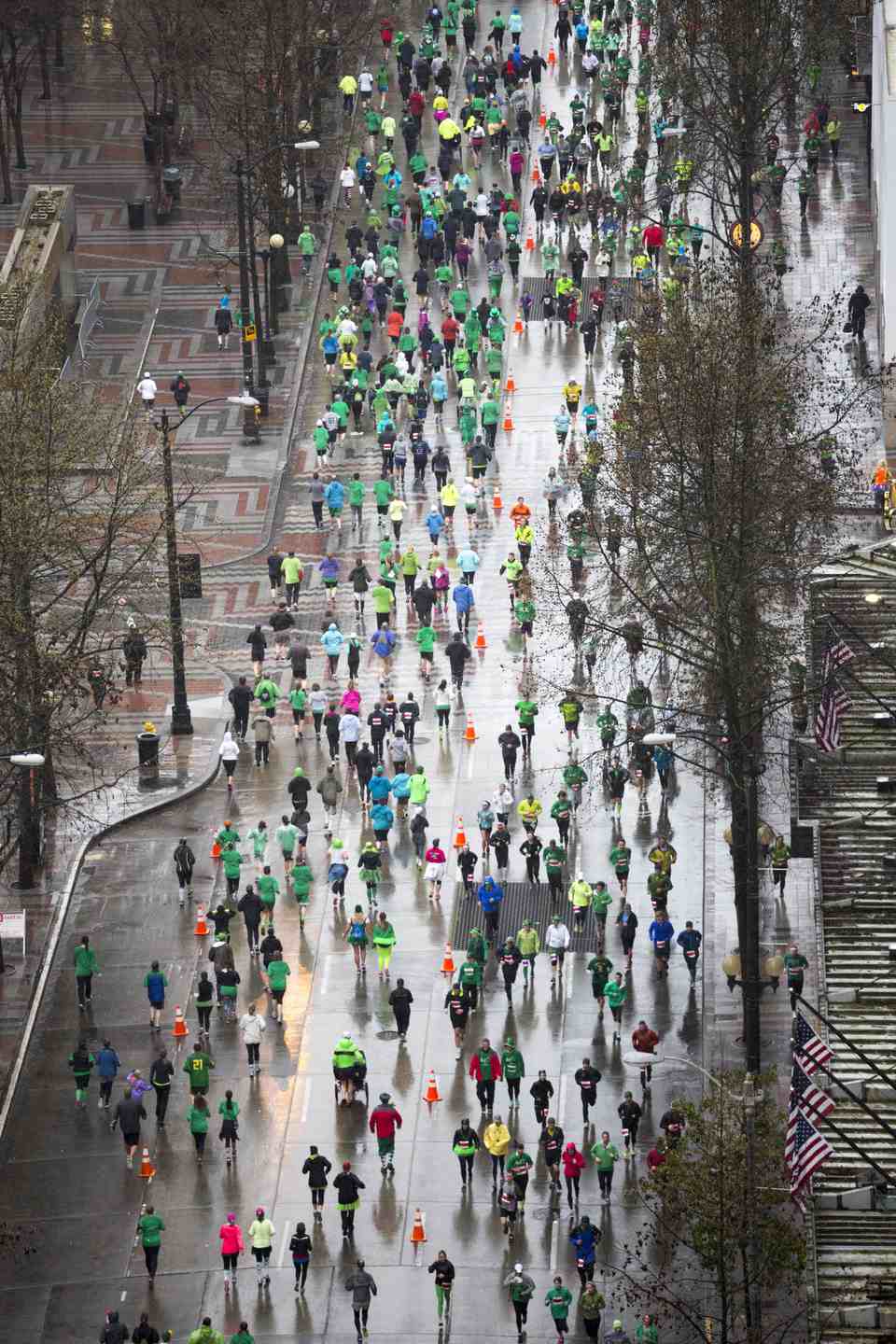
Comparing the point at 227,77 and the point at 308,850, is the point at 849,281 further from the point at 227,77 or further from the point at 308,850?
the point at 308,850

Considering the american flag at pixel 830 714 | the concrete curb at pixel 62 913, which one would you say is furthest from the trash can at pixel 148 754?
the american flag at pixel 830 714

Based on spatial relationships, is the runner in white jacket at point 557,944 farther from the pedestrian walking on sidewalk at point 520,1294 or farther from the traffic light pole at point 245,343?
the traffic light pole at point 245,343

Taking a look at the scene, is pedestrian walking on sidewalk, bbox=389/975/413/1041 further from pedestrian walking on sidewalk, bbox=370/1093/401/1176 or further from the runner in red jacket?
pedestrian walking on sidewalk, bbox=370/1093/401/1176

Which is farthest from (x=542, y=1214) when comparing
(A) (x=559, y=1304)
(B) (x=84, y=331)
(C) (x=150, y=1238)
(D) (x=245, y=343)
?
(B) (x=84, y=331)

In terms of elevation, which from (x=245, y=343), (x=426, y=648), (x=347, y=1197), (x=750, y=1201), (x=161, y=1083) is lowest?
(x=347, y=1197)

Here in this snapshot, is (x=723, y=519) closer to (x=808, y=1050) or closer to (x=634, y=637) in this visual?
(x=634, y=637)

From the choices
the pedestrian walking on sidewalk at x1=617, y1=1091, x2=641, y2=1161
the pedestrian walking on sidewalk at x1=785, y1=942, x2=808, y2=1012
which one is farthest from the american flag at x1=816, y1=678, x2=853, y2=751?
the pedestrian walking on sidewalk at x1=617, y1=1091, x2=641, y2=1161
